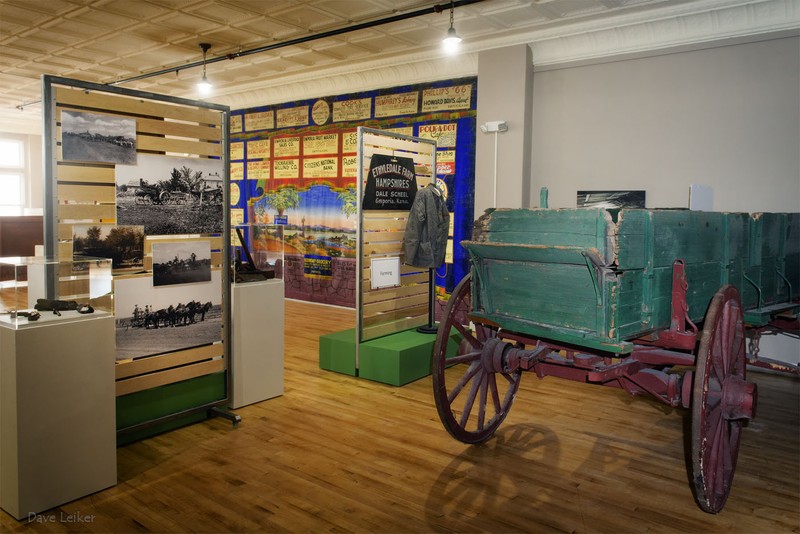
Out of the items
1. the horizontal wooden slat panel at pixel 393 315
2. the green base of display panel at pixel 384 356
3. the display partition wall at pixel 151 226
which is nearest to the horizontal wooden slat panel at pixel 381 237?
the horizontal wooden slat panel at pixel 393 315

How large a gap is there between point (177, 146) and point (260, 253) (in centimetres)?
110

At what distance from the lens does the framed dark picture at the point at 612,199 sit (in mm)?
6523

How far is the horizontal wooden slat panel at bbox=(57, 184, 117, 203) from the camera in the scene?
3.39m

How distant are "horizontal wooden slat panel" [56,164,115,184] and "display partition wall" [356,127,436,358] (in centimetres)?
216

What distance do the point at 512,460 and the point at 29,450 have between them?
8.45 ft

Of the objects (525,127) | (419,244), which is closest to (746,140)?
(525,127)

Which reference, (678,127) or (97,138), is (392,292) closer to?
(97,138)

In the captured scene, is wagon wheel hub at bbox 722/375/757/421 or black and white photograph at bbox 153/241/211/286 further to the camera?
A: black and white photograph at bbox 153/241/211/286

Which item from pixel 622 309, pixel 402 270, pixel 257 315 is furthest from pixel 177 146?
pixel 622 309

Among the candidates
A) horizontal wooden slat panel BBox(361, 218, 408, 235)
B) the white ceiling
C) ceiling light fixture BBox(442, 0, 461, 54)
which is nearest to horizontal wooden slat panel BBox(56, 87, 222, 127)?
horizontal wooden slat panel BBox(361, 218, 408, 235)

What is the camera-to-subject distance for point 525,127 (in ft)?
23.1

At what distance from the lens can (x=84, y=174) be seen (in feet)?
11.3

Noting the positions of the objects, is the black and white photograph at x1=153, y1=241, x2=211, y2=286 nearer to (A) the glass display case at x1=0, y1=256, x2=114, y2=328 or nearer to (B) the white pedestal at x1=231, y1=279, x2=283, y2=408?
(B) the white pedestal at x1=231, y1=279, x2=283, y2=408

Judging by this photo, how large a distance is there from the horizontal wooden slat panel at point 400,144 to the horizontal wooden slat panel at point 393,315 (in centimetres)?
157
